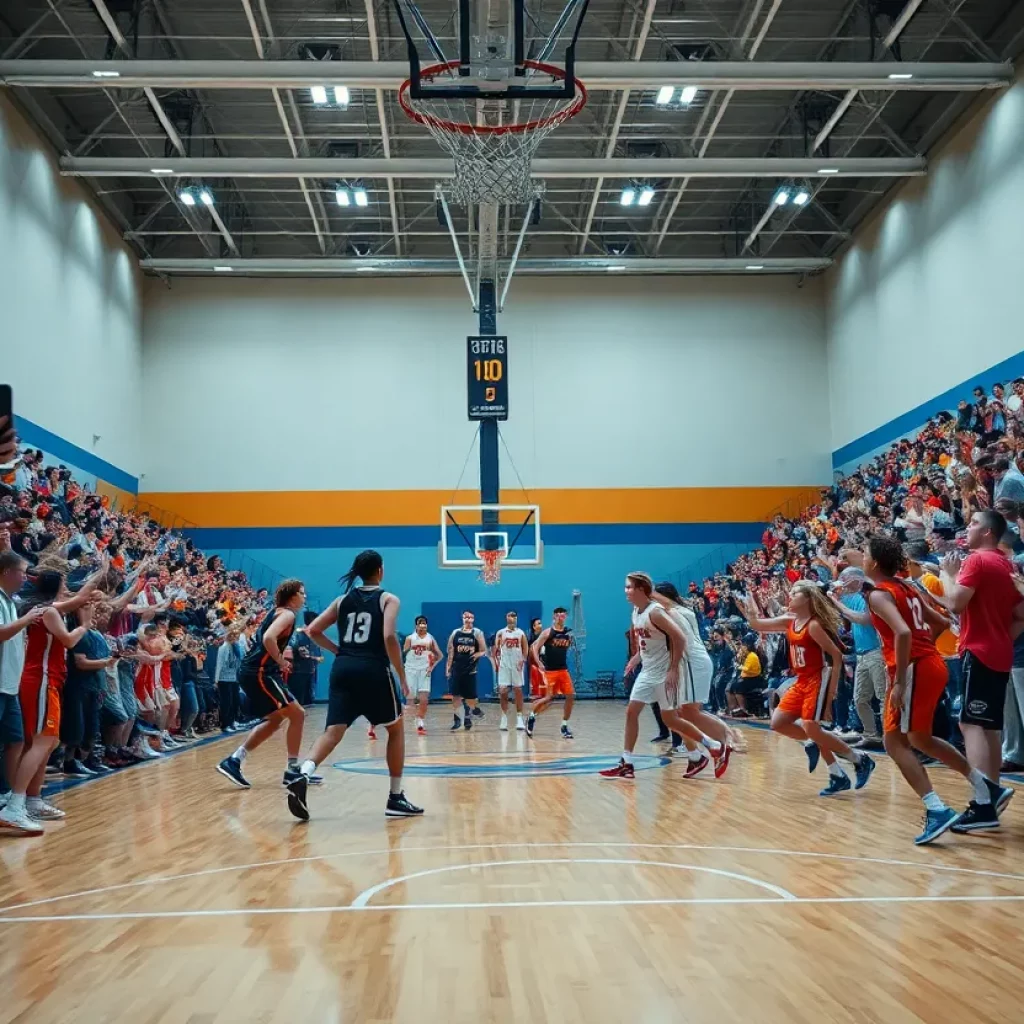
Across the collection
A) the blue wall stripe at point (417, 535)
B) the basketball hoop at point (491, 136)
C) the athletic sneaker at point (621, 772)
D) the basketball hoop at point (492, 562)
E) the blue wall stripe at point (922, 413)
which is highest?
the basketball hoop at point (491, 136)

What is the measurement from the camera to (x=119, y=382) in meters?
26.8

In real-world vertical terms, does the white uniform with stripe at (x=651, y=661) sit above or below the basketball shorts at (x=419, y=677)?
above

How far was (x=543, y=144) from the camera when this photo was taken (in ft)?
81.9

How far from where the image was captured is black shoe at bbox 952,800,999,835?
20.3ft

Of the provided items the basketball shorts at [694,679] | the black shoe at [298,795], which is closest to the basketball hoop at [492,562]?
the basketball shorts at [694,679]

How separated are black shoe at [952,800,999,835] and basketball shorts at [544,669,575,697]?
9.17 metres

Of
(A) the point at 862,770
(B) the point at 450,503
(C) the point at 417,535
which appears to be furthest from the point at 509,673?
(B) the point at 450,503

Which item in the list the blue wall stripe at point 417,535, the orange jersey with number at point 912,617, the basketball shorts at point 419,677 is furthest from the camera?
the blue wall stripe at point 417,535

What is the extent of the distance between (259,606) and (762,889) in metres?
19.3

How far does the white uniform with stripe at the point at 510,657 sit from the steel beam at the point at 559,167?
33.4 ft

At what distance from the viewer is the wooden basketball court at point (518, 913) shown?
338 centimetres

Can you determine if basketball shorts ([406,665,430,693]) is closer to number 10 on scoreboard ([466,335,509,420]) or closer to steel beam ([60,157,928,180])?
number 10 on scoreboard ([466,335,509,420])

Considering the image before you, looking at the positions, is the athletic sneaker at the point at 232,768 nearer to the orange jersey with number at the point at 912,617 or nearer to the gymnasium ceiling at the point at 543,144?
the orange jersey with number at the point at 912,617

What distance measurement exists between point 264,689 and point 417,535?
1956 centimetres
